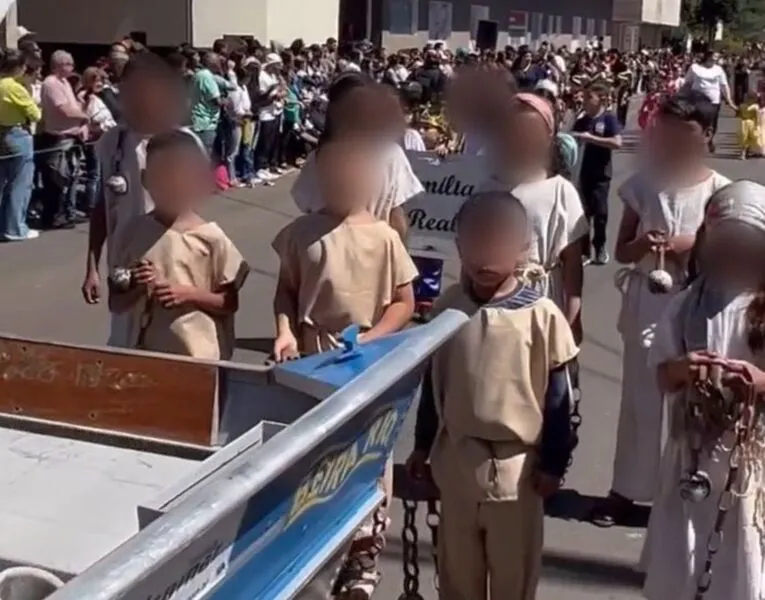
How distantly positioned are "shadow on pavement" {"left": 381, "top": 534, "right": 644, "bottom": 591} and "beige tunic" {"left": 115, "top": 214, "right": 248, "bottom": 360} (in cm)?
128

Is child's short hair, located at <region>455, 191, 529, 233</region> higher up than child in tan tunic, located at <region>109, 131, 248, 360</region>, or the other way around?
child's short hair, located at <region>455, 191, 529, 233</region>

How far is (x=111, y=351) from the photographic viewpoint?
3.75 metres

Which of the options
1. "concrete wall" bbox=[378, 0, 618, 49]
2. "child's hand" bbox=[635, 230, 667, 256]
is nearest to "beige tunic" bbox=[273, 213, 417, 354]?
"child's hand" bbox=[635, 230, 667, 256]

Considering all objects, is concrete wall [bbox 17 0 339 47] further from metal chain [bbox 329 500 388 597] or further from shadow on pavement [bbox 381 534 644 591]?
metal chain [bbox 329 500 388 597]

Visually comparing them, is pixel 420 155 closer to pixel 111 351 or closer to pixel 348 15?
pixel 111 351

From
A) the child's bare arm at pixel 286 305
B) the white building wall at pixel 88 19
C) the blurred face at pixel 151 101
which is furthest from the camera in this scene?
the white building wall at pixel 88 19

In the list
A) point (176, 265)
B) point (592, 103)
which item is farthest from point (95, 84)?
point (176, 265)

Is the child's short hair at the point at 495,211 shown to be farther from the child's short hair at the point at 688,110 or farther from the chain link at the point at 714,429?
the child's short hair at the point at 688,110

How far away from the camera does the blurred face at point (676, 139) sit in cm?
505

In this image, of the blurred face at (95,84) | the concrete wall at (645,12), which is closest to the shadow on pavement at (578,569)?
the blurred face at (95,84)

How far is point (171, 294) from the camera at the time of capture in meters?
4.54

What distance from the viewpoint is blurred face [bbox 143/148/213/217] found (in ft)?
14.7

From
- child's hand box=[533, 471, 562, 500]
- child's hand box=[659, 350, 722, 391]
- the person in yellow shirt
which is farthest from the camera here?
the person in yellow shirt

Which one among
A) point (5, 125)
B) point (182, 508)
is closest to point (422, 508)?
point (182, 508)
